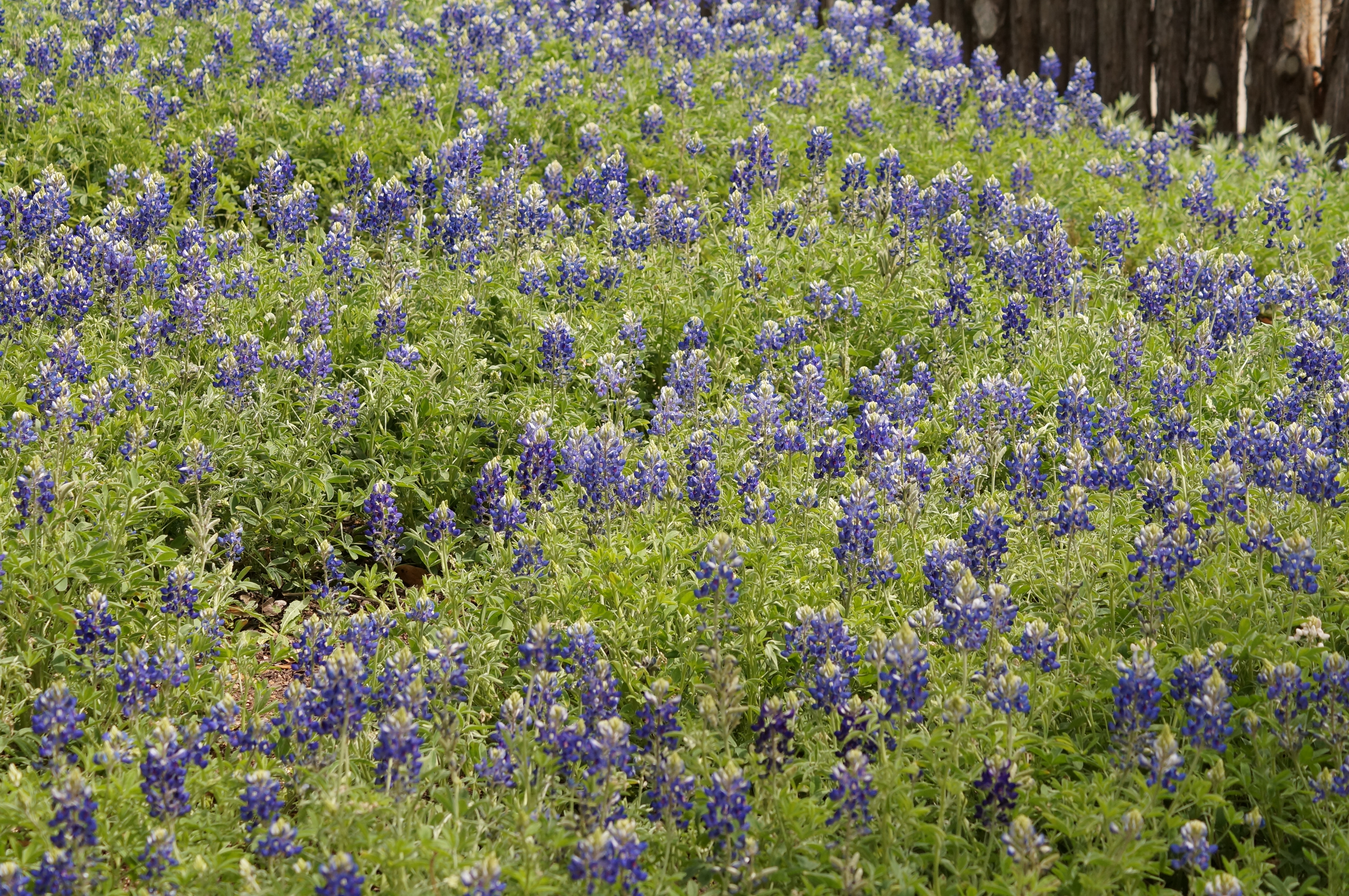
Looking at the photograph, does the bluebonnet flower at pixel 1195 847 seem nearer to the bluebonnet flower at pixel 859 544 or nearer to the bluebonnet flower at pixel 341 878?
the bluebonnet flower at pixel 859 544

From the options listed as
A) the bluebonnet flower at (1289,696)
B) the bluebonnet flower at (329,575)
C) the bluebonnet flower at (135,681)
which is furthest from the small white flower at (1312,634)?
the bluebonnet flower at (135,681)

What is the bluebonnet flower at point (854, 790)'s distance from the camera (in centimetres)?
311

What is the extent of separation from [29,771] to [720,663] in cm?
182

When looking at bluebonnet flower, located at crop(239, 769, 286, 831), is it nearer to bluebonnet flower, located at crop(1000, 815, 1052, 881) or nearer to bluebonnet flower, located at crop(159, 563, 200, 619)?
bluebonnet flower, located at crop(159, 563, 200, 619)

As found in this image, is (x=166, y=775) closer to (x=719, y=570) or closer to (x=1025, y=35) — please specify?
(x=719, y=570)

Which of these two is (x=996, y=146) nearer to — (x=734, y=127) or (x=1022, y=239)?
(x=734, y=127)

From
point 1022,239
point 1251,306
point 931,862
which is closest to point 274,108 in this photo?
point 1022,239

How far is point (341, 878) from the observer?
2.78 m

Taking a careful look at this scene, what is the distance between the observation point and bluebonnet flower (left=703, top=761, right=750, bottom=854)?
10.2 feet

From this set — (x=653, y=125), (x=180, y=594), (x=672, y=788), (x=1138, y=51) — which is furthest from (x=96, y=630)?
(x=1138, y=51)

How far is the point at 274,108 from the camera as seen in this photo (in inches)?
299

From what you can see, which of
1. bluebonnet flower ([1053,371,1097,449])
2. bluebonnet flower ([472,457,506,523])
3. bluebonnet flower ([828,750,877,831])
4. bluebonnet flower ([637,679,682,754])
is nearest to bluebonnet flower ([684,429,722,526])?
bluebonnet flower ([472,457,506,523])

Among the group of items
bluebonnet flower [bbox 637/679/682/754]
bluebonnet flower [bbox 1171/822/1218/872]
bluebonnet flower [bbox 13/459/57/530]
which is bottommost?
bluebonnet flower [bbox 1171/822/1218/872]

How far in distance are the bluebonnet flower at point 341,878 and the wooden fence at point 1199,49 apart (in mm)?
8823
